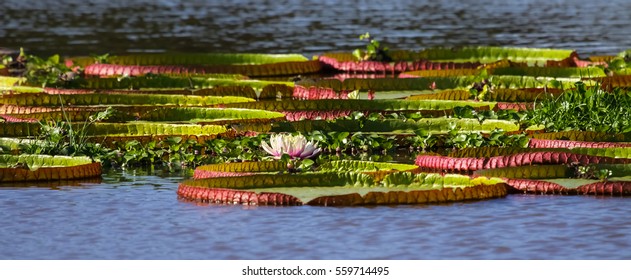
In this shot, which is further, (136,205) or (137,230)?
(136,205)

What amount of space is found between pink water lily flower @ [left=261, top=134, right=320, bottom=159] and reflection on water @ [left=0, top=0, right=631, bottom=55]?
1591 centimetres

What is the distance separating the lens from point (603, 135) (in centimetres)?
1349

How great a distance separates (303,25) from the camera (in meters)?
37.4

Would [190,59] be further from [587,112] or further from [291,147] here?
[291,147]

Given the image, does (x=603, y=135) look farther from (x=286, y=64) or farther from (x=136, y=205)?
(x=286, y=64)

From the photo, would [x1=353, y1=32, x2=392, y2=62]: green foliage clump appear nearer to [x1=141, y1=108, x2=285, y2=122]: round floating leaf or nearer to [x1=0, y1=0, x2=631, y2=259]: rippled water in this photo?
[x1=141, y1=108, x2=285, y2=122]: round floating leaf

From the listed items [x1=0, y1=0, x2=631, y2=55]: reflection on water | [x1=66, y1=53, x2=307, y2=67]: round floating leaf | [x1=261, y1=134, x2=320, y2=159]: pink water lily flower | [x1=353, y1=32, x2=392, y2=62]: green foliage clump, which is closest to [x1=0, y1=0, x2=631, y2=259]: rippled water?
[x1=261, y1=134, x2=320, y2=159]: pink water lily flower

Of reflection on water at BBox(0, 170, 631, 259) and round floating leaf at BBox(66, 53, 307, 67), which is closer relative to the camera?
reflection on water at BBox(0, 170, 631, 259)

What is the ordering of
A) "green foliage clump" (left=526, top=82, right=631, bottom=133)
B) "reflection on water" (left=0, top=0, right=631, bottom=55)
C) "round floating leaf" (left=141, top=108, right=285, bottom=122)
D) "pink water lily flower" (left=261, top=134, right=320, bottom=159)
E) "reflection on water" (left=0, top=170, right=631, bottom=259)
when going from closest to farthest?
"reflection on water" (left=0, top=170, right=631, bottom=259) < "pink water lily flower" (left=261, top=134, right=320, bottom=159) < "green foliage clump" (left=526, top=82, right=631, bottom=133) < "round floating leaf" (left=141, top=108, right=285, bottom=122) < "reflection on water" (left=0, top=0, right=631, bottom=55)

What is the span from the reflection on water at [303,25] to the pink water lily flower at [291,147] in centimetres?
1591

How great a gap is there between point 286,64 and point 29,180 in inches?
431

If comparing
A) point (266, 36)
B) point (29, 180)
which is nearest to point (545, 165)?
point (29, 180)

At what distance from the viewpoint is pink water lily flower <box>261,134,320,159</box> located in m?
12.8

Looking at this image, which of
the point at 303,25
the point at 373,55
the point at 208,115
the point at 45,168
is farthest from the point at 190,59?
the point at 303,25
